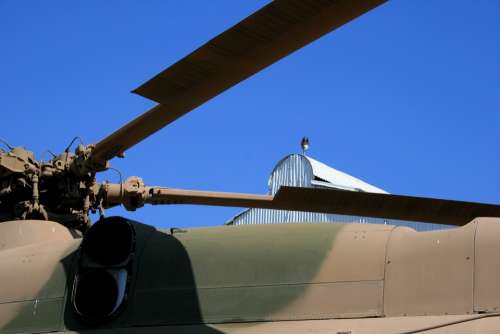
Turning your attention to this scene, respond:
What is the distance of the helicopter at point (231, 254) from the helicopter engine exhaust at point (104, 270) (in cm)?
1

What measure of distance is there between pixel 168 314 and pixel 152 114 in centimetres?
175

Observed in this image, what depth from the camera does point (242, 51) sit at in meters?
6.05

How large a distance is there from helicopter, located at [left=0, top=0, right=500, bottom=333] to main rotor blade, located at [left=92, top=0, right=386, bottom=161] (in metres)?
0.01

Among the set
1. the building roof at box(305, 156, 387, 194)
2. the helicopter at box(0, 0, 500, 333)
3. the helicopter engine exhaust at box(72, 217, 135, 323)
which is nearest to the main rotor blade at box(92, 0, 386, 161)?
the helicopter at box(0, 0, 500, 333)

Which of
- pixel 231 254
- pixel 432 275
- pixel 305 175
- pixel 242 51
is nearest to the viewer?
pixel 242 51

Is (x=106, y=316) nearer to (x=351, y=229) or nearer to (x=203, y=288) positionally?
(x=203, y=288)

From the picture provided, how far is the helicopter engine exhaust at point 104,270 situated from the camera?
24.5 feet

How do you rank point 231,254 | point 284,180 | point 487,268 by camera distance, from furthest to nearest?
point 284,180 < point 231,254 < point 487,268

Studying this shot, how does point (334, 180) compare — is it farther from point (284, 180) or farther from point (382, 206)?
point (382, 206)

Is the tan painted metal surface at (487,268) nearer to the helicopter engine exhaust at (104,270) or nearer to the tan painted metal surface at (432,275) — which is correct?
the tan painted metal surface at (432,275)

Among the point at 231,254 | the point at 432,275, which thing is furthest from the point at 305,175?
the point at 432,275

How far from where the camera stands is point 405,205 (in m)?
7.95

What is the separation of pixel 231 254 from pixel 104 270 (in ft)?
3.90

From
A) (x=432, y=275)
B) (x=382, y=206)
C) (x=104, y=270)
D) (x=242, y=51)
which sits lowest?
(x=104, y=270)
